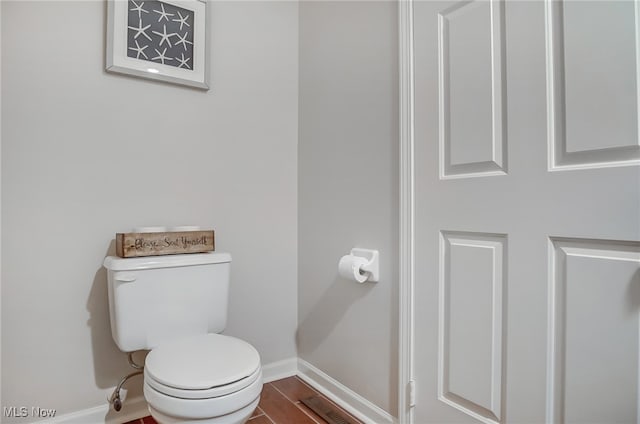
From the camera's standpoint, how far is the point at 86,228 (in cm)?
152

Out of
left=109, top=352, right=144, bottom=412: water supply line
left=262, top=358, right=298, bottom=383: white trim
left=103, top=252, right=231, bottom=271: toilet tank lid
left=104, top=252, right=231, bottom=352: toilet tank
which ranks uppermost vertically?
left=103, top=252, right=231, bottom=271: toilet tank lid

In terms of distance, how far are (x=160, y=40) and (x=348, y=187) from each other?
41.8 inches

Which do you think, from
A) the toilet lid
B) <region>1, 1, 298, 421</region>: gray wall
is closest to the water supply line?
<region>1, 1, 298, 421</region>: gray wall

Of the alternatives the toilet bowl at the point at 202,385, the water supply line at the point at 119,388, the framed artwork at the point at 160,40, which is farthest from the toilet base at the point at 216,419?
the framed artwork at the point at 160,40

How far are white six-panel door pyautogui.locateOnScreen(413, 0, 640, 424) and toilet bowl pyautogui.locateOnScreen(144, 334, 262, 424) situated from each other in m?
0.63

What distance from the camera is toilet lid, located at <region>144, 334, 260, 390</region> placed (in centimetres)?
110

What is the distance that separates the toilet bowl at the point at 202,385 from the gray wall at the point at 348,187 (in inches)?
21.6

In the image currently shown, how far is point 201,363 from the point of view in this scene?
120 cm

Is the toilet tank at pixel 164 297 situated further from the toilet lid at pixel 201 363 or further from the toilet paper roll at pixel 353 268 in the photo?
the toilet paper roll at pixel 353 268

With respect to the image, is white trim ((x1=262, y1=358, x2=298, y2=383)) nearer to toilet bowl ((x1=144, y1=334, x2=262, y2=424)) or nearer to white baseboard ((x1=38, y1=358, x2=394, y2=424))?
white baseboard ((x1=38, y1=358, x2=394, y2=424))

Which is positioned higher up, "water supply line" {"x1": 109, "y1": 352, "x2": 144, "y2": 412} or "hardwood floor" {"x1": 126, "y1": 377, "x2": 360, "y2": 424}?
"water supply line" {"x1": 109, "y1": 352, "x2": 144, "y2": 412}

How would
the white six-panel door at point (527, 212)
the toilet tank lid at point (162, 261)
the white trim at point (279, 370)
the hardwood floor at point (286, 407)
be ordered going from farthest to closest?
the white trim at point (279, 370) < the hardwood floor at point (286, 407) < the toilet tank lid at point (162, 261) < the white six-panel door at point (527, 212)

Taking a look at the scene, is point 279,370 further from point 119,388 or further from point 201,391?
point 201,391

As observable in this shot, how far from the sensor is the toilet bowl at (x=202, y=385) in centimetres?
108
